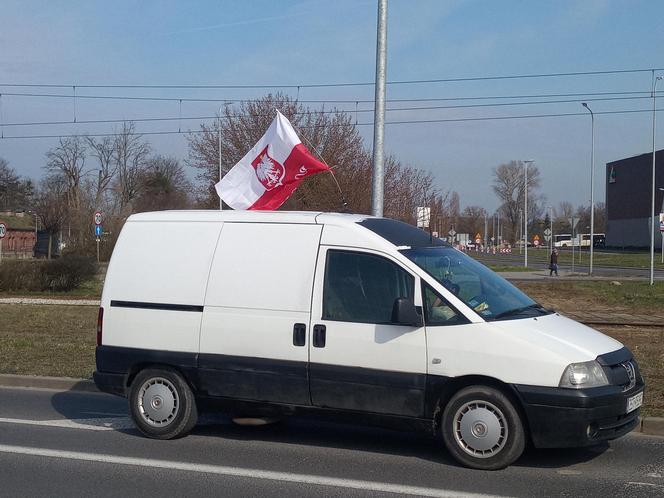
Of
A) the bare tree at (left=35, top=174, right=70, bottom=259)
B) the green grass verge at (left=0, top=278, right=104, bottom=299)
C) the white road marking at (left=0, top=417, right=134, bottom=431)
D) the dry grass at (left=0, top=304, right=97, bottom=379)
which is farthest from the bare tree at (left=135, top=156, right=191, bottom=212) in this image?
the white road marking at (left=0, top=417, right=134, bottom=431)

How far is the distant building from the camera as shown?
3625 inches

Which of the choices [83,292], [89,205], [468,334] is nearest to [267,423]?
[468,334]

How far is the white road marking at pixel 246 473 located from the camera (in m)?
6.35

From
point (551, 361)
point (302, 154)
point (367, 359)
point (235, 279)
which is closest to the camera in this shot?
point (551, 361)

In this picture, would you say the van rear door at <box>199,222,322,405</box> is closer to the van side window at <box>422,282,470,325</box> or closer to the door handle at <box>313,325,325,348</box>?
the door handle at <box>313,325,325,348</box>

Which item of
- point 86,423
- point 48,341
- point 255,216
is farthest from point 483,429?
point 48,341

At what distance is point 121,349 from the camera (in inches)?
324

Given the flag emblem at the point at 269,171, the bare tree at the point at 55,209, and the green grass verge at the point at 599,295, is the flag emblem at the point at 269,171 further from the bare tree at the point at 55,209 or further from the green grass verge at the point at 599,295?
the bare tree at the point at 55,209

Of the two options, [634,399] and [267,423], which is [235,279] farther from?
[634,399]

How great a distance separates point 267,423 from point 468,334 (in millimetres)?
2448

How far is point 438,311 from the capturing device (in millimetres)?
7129

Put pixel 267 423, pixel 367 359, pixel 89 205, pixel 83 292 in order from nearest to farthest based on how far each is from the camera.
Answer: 1. pixel 367 359
2. pixel 267 423
3. pixel 83 292
4. pixel 89 205

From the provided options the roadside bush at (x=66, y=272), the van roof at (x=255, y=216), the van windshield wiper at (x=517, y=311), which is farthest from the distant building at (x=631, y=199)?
the van roof at (x=255, y=216)

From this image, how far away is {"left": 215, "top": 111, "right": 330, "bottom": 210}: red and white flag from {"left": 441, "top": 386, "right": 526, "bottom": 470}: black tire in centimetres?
510
